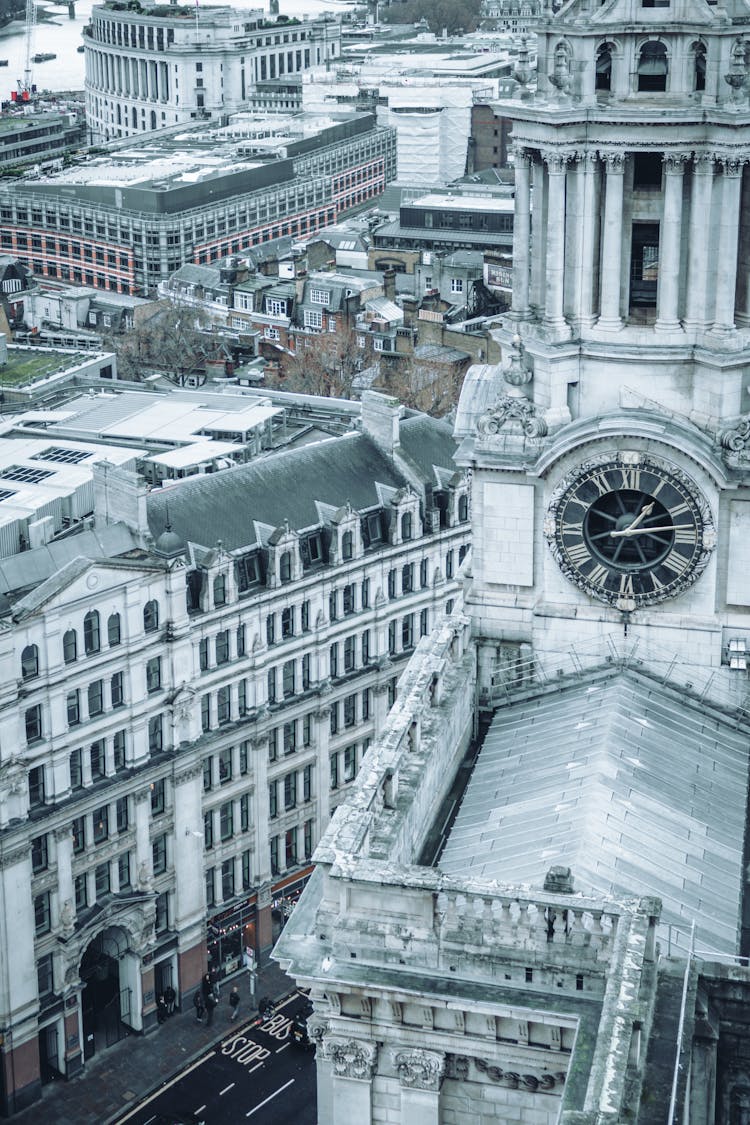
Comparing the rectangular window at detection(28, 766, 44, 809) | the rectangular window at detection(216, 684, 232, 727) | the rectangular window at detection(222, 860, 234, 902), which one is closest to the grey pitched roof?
the rectangular window at detection(216, 684, 232, 727)

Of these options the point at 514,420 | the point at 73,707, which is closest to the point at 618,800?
the point at 514,420

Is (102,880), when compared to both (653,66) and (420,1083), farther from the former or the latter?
(653,66)

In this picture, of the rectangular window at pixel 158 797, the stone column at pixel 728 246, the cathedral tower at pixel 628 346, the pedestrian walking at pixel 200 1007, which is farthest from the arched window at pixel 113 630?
the stone column at pixel 728 246

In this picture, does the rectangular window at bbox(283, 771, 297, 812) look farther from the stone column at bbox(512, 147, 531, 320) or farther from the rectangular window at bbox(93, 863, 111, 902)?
the stone column at bbox(512, 147, 531, 320)

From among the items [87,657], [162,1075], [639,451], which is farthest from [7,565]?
[639,451]

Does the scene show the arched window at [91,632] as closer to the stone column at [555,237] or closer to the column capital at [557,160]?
the stone column at [555,237]
